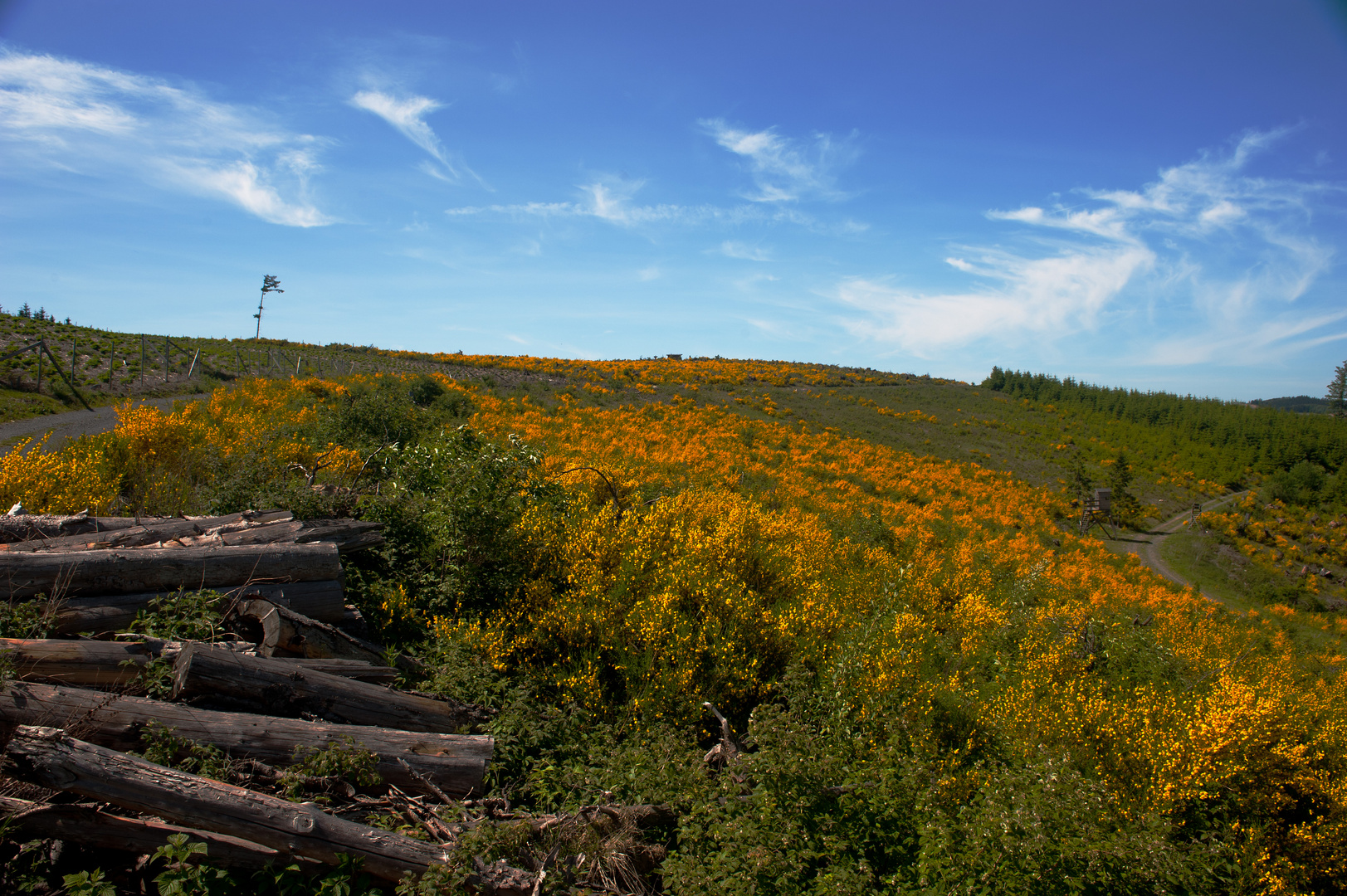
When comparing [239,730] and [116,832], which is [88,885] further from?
[239,730]

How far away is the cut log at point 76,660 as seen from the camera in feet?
13.1

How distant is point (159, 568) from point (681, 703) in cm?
545

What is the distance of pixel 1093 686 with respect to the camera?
8.20m

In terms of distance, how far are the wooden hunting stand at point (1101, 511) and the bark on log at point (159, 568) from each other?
4251cm

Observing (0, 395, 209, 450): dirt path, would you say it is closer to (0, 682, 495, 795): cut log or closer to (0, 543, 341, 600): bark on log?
(0, 543, 341, 600): bark on log

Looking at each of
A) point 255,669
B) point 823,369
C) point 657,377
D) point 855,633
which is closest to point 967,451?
point 657,377

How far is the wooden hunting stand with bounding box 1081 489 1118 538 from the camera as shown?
122ft

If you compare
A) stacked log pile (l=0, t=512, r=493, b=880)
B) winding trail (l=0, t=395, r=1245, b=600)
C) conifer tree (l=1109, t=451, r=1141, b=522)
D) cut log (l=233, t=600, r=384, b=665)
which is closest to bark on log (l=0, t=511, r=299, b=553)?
stacked log pile (l=0, t=512, r=493, b=880)

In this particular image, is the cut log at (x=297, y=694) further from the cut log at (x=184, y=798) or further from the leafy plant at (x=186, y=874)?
the leafy plant at (x=186, y=874)

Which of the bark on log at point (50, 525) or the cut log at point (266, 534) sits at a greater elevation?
the cut log at point (266, 534)

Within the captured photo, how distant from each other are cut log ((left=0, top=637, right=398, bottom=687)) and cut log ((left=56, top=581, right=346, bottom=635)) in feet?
1.28

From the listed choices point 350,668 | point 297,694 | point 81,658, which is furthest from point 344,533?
point 81,658

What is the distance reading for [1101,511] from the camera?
37.9 meters

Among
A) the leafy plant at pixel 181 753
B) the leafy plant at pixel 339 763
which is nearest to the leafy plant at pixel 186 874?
the leafy plant at pixel 181 753
